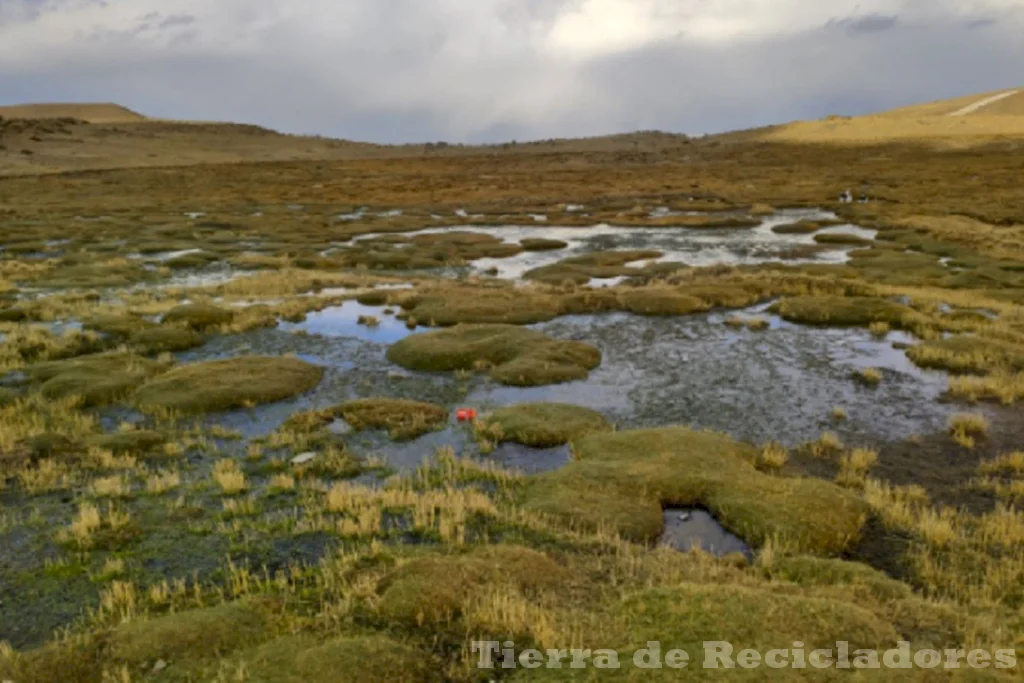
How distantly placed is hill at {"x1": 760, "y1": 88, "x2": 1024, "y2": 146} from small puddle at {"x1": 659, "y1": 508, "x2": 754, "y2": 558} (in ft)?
470

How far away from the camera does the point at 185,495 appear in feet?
61.0

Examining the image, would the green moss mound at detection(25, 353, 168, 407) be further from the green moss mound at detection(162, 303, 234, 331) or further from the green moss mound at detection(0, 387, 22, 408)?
the green moss mound at detection(162, 303, 234, 331)

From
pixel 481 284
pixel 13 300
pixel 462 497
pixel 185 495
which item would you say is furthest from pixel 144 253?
pixel 462 497

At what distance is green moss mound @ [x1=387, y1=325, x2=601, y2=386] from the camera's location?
2938 cm

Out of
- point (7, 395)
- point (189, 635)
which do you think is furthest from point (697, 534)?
point (7, 395)

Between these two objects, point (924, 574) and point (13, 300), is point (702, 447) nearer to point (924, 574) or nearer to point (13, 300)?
point (924, 574)

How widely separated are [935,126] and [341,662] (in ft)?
630

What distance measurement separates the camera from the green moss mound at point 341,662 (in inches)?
411

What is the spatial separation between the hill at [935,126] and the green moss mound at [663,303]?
120569mm

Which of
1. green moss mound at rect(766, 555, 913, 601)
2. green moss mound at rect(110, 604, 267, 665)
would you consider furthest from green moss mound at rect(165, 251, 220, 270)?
green moss mound at rect(766, 555, 913, 601)

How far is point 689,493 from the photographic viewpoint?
18500 millimetres

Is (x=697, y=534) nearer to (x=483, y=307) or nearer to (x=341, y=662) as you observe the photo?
(x=341, y=662)

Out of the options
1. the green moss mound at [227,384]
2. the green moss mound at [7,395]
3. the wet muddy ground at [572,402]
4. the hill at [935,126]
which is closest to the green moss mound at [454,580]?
the wet muddy ground at [572,402]

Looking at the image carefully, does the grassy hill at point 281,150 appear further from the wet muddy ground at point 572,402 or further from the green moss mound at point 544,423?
the green moss mound at point 544,423
